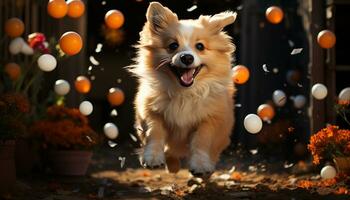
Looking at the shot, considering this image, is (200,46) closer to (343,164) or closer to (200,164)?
(200,164)

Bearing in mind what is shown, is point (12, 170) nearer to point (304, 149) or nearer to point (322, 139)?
point (322, 139)

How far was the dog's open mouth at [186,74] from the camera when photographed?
13.6 feet

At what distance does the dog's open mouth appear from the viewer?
414 cm

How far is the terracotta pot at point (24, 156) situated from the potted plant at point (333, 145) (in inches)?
97.8

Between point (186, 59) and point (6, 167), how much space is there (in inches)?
55.8

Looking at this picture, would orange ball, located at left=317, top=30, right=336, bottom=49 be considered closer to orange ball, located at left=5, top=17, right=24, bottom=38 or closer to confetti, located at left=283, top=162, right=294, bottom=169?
confetti, located at left=283, top=162, right=294, bottom=169

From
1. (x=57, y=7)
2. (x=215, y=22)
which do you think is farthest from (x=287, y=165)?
(x=57, y=7)

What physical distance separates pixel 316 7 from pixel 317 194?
2.17 metres

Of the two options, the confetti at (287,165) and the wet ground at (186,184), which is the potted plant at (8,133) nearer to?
the wet ground at (186,184)

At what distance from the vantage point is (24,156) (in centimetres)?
519

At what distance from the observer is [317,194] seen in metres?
3.76

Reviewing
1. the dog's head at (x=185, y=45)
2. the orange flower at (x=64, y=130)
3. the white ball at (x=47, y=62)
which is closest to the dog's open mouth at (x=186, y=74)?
the dog's head at (x=185, y=45)

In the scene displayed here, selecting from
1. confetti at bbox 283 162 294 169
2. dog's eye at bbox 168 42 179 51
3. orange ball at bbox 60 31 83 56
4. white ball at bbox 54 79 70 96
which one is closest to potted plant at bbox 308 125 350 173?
dog's eye at bbox 168 42 179 51

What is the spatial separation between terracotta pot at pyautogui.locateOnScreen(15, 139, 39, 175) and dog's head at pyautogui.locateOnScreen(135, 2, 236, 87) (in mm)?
1484
